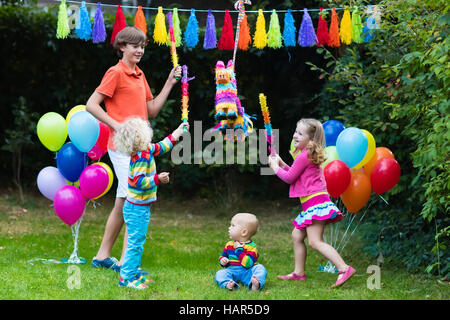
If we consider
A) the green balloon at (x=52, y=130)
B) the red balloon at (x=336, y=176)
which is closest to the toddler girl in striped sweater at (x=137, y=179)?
the green balloon at (x=52, y=130)

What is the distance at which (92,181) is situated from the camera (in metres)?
4.05

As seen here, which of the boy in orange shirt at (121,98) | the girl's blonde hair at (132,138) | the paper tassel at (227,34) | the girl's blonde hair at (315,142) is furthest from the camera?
the paper tassel at (227,34)

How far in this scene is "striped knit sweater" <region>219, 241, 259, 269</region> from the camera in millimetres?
3557

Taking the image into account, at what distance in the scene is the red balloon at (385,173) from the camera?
13.0 ft

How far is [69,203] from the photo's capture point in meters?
4.04

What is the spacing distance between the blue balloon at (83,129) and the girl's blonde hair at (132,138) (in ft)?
2.21

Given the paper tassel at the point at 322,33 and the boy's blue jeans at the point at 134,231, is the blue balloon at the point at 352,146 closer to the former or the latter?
the paper tassel at the point at 322,33

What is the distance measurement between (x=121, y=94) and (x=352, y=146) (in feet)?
5.13

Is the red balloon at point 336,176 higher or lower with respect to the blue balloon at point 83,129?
lower

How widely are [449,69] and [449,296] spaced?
1.39 m

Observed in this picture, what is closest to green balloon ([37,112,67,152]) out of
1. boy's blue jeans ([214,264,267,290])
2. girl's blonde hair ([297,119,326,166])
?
boy's blue jeans ([214,264,267,290])

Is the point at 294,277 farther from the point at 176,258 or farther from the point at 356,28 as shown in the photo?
the point at 356,28

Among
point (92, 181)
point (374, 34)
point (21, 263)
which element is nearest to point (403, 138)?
point (374, 34)

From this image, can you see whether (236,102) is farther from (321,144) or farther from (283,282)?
(283,282)
